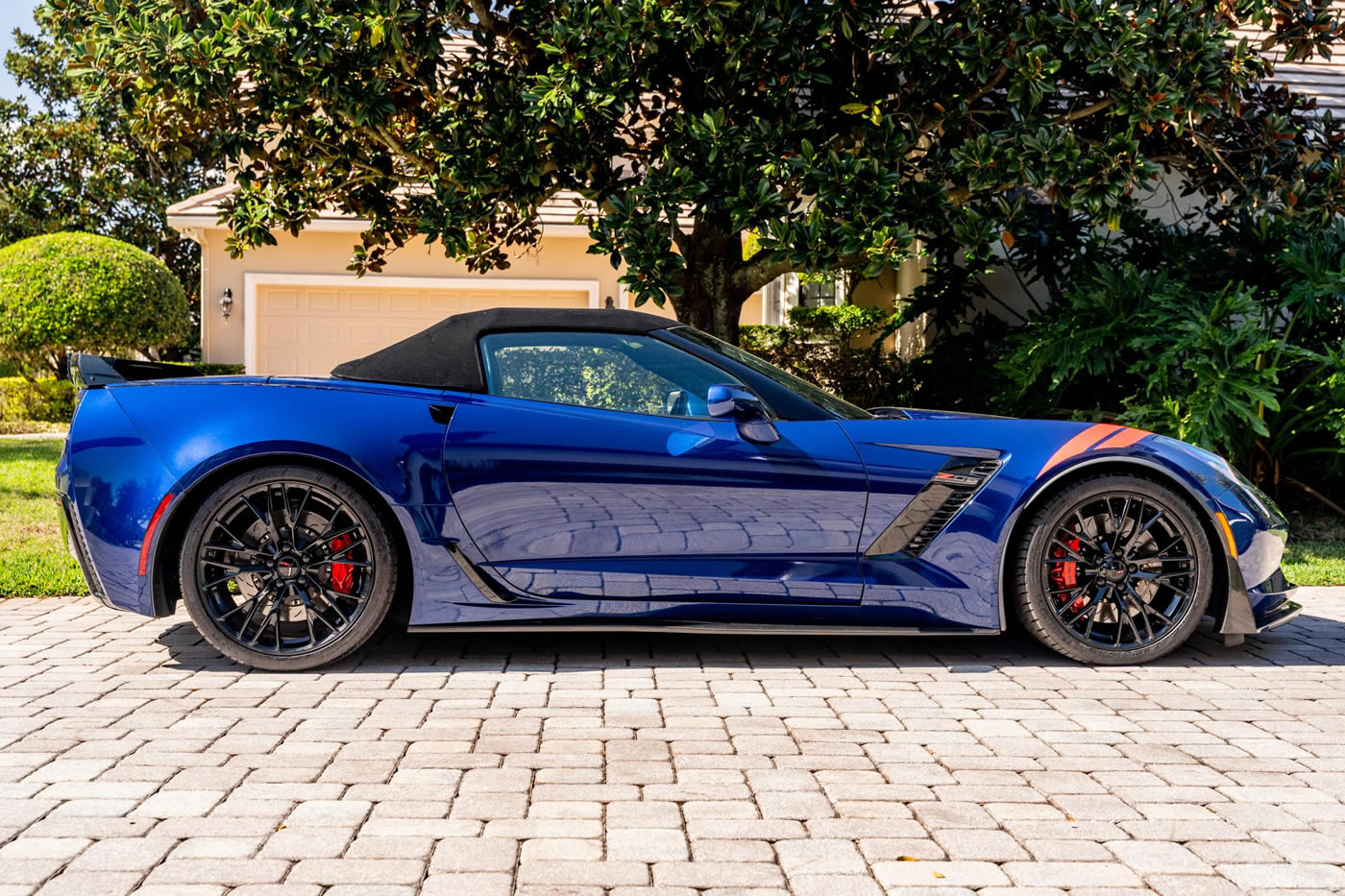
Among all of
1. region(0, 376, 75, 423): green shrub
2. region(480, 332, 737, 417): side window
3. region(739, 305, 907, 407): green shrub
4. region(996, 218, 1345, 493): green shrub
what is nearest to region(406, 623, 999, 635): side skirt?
region(480, 332, 737, 417): side window

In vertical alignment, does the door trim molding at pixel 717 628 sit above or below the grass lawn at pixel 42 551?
above

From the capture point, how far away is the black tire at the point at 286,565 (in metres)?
4.68

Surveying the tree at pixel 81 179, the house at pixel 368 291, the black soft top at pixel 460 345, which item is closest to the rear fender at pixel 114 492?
the black soft top at pixel 460 345

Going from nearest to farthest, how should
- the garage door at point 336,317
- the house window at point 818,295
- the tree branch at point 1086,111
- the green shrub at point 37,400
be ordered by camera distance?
1. the tree branch at point 1086,111
2. the garage door at point 336,317
3. the house window at point 818,295
4. the green shrub at point 37,400

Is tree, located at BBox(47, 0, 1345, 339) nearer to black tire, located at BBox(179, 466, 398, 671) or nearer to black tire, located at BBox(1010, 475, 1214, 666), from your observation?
black tire, located at BBox(1010, 475, 1214, 666)

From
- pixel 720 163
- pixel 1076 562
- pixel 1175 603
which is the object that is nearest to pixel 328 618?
pixel 1076 562

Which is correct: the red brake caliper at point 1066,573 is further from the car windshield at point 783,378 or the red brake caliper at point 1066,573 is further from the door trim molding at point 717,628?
the car windshield at point 783,378

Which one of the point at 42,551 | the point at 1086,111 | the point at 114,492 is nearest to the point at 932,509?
the point at 114,492

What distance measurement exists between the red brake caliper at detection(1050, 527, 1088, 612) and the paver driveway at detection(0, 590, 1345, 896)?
11.2 inches

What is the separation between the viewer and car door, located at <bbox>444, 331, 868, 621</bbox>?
4.68 m

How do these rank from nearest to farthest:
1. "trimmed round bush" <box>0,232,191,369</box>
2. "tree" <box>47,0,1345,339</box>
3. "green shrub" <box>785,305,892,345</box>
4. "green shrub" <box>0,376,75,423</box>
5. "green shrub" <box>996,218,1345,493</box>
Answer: "tree" <box>47,0,1345,339</box> → "green shrub" <box>996,218,1345,493</box> → "green shrub" <box>785,305,892,345</box> → "trimmed round bush" <box>0,232,191,369</box> → "green shrub" <box>0,376,75,423</box>

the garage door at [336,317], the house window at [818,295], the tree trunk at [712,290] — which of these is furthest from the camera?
the house window at [818,295]

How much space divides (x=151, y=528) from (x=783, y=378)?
254 centimetres

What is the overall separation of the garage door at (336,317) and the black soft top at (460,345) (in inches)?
424
